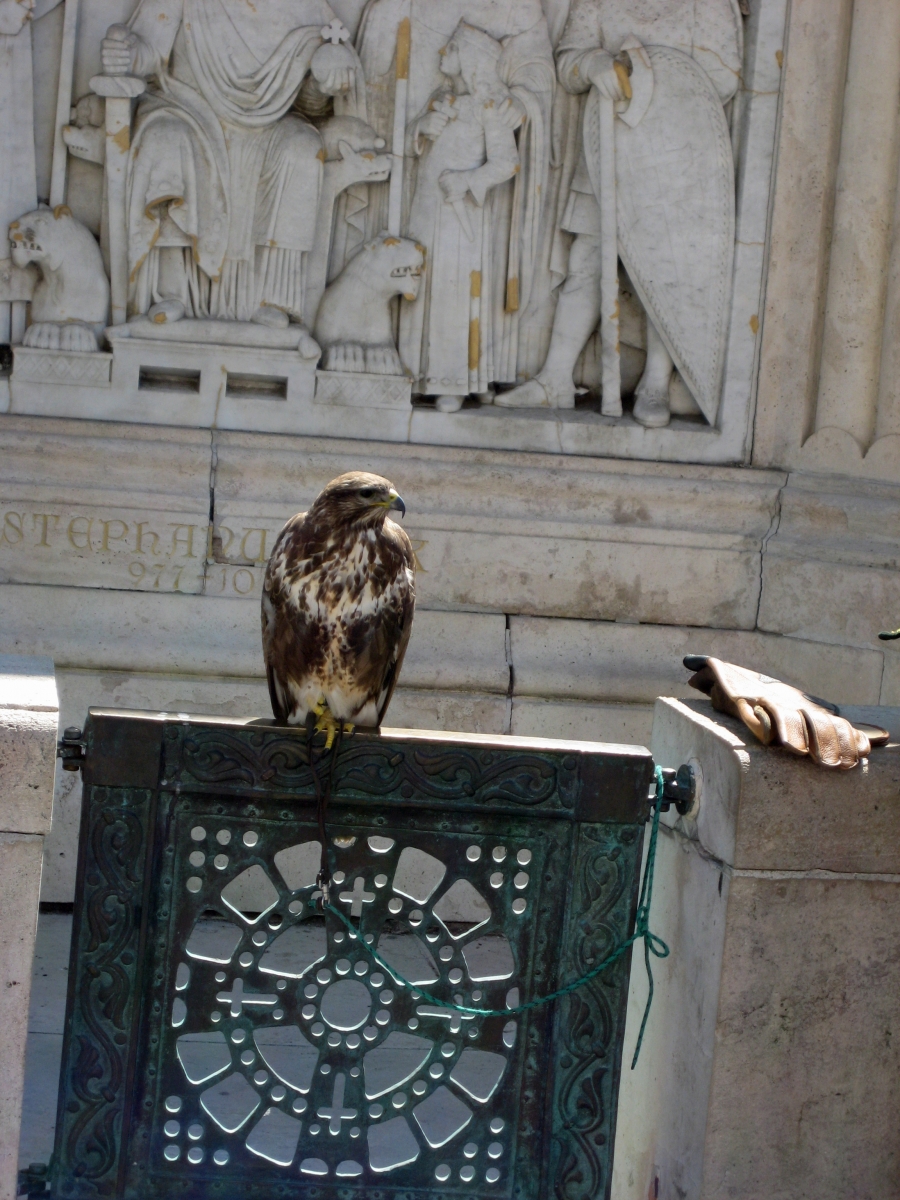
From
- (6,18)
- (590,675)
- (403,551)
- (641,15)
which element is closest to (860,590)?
(590,675)

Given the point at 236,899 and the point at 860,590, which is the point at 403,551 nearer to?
the point at 236,899

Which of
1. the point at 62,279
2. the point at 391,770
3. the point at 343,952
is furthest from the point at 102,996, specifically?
the point at 62,279

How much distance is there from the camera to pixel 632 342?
5.18m

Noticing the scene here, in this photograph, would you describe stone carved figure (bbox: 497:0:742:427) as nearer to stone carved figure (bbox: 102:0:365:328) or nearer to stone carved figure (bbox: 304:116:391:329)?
stone carved figure (bbox: 304:116:391:329)

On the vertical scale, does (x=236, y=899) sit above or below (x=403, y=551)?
below

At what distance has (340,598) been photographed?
2.85 metres

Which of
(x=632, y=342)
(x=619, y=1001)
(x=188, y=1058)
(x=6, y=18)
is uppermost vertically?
(x=6, y=18)

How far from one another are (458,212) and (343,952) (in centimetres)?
313

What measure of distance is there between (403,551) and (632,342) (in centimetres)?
251

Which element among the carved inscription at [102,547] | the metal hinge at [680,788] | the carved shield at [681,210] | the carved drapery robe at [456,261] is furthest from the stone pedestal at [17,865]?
the carved shield at [681,210]

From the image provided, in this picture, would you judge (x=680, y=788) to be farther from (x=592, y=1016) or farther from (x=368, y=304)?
(x=368, y=304)

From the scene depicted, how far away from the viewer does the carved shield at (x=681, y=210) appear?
4.93 m

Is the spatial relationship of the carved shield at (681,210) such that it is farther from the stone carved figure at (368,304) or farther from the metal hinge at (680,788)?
the metal hinge at (680,788)

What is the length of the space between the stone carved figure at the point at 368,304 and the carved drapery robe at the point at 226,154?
0.13 m
